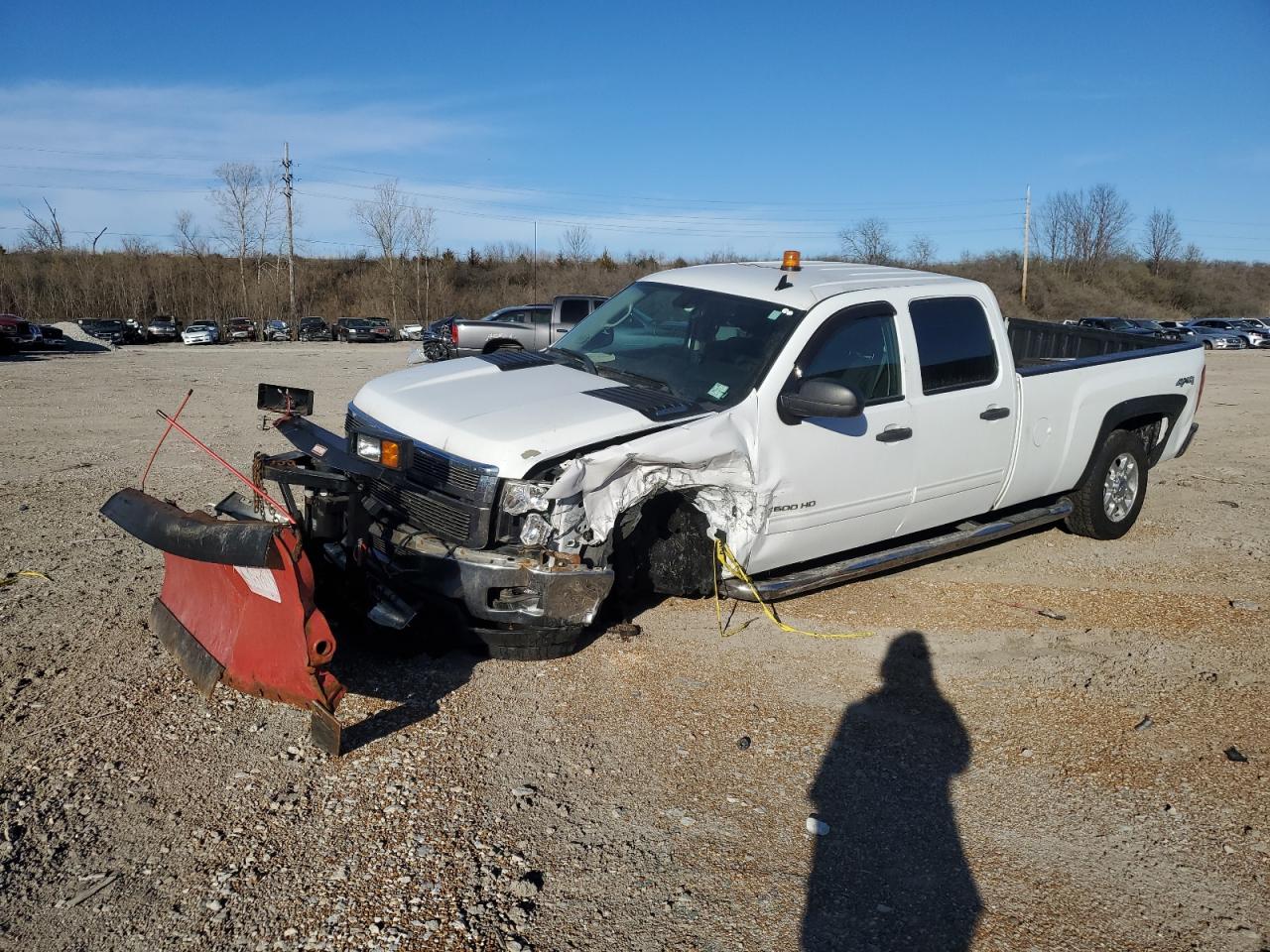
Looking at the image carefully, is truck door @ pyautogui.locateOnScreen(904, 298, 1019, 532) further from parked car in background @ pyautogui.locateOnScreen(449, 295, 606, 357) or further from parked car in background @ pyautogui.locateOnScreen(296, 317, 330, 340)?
parked car in background @ pyautogui.locateOnScreen(296, 317, 330, 340)

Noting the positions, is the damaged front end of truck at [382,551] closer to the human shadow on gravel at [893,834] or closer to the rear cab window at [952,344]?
the human shadow on gravel at [893,834]

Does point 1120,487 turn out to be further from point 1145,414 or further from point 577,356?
point 577,356

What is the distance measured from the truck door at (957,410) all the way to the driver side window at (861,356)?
0.50 feet

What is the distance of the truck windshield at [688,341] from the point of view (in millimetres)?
4996

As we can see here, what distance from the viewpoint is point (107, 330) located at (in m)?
43.8

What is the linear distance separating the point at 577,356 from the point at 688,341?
2.28ft

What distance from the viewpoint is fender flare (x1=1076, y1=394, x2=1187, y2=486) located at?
21.8 feet

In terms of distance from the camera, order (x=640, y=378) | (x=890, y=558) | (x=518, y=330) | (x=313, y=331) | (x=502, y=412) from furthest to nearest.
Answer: (x=313, y=331)
(x=518, y=330)
(x=890, y=558)
(x=640, y=378)
(x=502, y=412)

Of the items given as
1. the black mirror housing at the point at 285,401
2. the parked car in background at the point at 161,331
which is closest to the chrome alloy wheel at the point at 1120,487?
the black mirror housing at the point at 285,401

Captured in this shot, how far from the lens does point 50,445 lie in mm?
9945

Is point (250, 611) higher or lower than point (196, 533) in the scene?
lower

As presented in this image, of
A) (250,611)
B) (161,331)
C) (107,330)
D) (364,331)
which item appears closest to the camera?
(250,611)

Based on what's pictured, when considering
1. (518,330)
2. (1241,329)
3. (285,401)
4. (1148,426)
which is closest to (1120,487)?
(1148,426)

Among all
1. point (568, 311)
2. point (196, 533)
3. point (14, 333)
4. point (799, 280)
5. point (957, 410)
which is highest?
point (799, 280)
